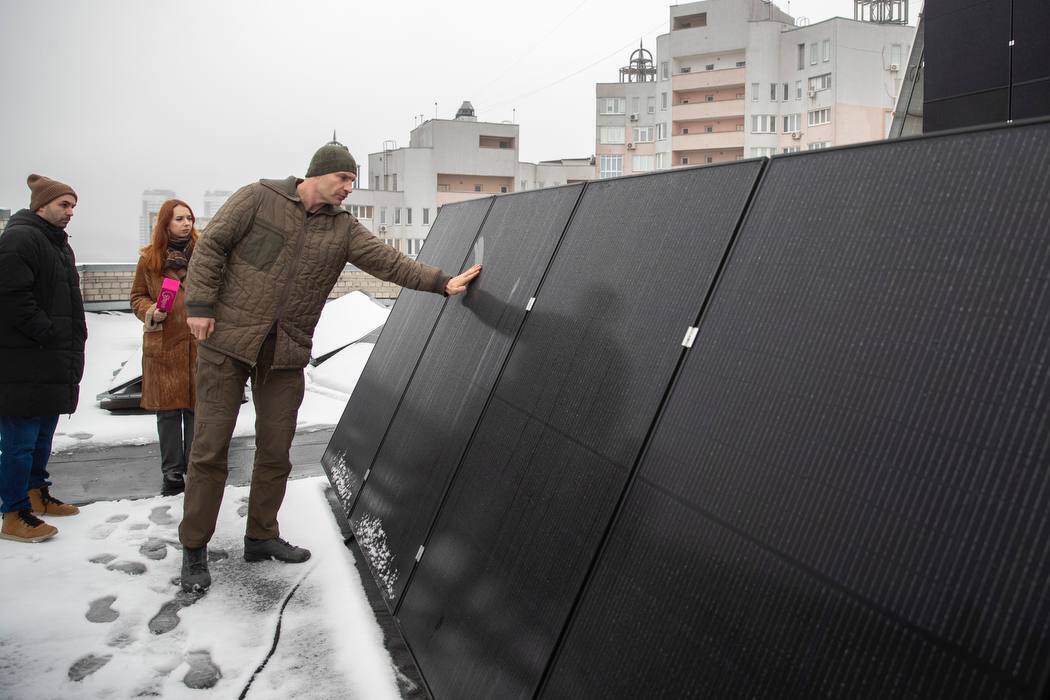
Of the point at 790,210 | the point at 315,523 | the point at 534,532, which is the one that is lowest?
the point at 315,523

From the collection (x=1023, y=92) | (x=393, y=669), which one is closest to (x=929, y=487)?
(x=393, y=669)

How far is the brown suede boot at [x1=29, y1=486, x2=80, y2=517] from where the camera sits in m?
5.31

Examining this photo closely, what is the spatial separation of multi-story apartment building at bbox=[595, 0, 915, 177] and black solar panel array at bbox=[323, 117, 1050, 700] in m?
67.7

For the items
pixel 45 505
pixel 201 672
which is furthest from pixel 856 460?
pixel 45 505

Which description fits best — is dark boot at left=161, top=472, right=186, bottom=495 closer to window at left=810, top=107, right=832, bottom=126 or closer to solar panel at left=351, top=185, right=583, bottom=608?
solar panel at left=351, top=185, right=583, bottom=608

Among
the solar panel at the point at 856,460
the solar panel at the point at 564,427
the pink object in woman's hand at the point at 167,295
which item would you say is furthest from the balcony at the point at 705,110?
the solar panel at the point at 856,460

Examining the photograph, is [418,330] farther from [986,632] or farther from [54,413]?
[986,632]

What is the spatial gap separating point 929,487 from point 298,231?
3.56m

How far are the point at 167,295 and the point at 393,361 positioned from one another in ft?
6.29

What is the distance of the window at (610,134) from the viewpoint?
3135 inches

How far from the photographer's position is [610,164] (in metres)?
80.9

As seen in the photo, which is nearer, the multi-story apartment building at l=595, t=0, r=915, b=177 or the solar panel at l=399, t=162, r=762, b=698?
the solar panel at l=399, t=162, r=762, b=698

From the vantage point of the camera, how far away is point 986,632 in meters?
1.29

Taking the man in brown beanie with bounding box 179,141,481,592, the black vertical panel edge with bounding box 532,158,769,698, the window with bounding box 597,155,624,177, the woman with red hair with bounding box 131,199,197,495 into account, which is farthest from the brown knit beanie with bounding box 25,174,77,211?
the window with bounding box 597,155,624,177
